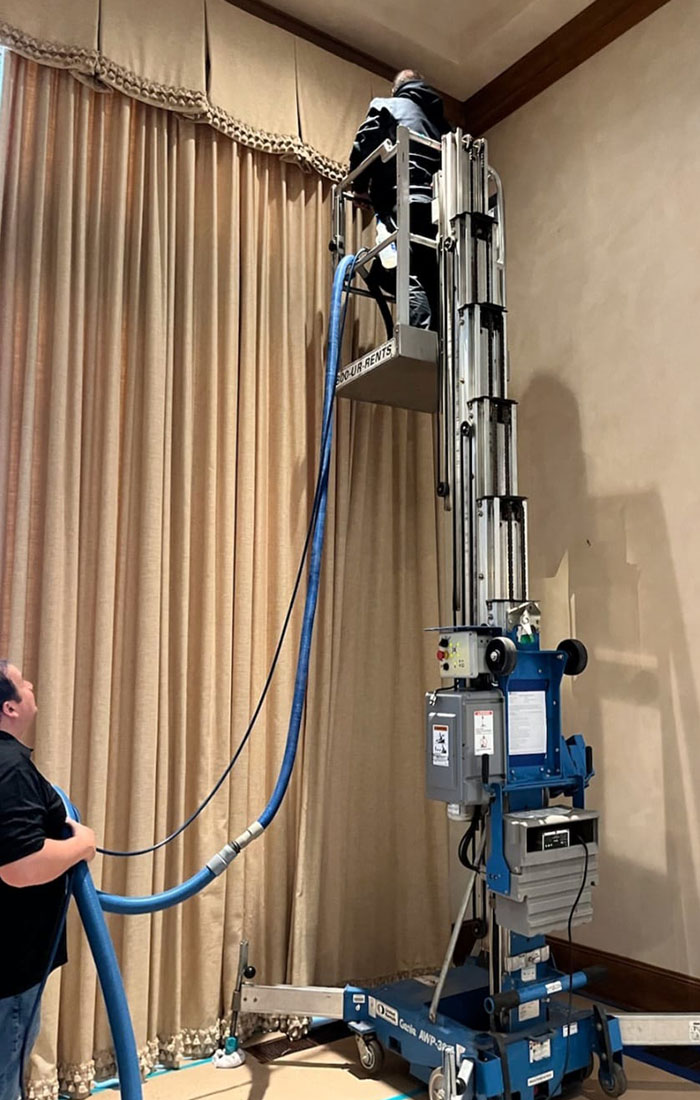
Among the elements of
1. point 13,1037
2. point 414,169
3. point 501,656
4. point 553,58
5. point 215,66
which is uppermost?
point 553,58

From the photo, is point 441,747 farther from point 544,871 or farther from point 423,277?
point 423,277

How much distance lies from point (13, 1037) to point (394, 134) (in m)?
3.04

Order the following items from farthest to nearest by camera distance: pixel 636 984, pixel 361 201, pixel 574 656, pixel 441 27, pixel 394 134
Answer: pixel 441 27 < pixel 361 201 < pixel 394 134 < pixel 636 984 < pixel 574 656

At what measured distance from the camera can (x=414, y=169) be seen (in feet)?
10.0

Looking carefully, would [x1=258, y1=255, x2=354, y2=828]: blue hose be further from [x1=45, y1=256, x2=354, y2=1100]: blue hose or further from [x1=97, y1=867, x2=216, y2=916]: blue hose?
[x1=97, y1=867, x2=216, y2=916]: blue hose

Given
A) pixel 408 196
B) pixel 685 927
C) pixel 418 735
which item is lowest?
pixel 685 927

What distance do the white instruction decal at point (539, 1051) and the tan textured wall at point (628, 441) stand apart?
77cm

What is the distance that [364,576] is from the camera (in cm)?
345

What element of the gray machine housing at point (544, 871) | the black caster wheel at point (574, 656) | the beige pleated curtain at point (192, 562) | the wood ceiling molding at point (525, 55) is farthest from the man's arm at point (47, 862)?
the wood ceiling molding at point (525, 55)

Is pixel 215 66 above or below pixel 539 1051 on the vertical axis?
above

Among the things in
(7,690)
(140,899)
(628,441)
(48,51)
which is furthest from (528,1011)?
(48,51)

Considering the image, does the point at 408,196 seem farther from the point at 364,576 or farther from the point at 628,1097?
the point at 628,1097

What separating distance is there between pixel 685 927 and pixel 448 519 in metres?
1.80

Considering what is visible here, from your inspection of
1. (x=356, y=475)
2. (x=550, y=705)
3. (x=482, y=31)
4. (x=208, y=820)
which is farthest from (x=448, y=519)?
(x=482, y=31)
